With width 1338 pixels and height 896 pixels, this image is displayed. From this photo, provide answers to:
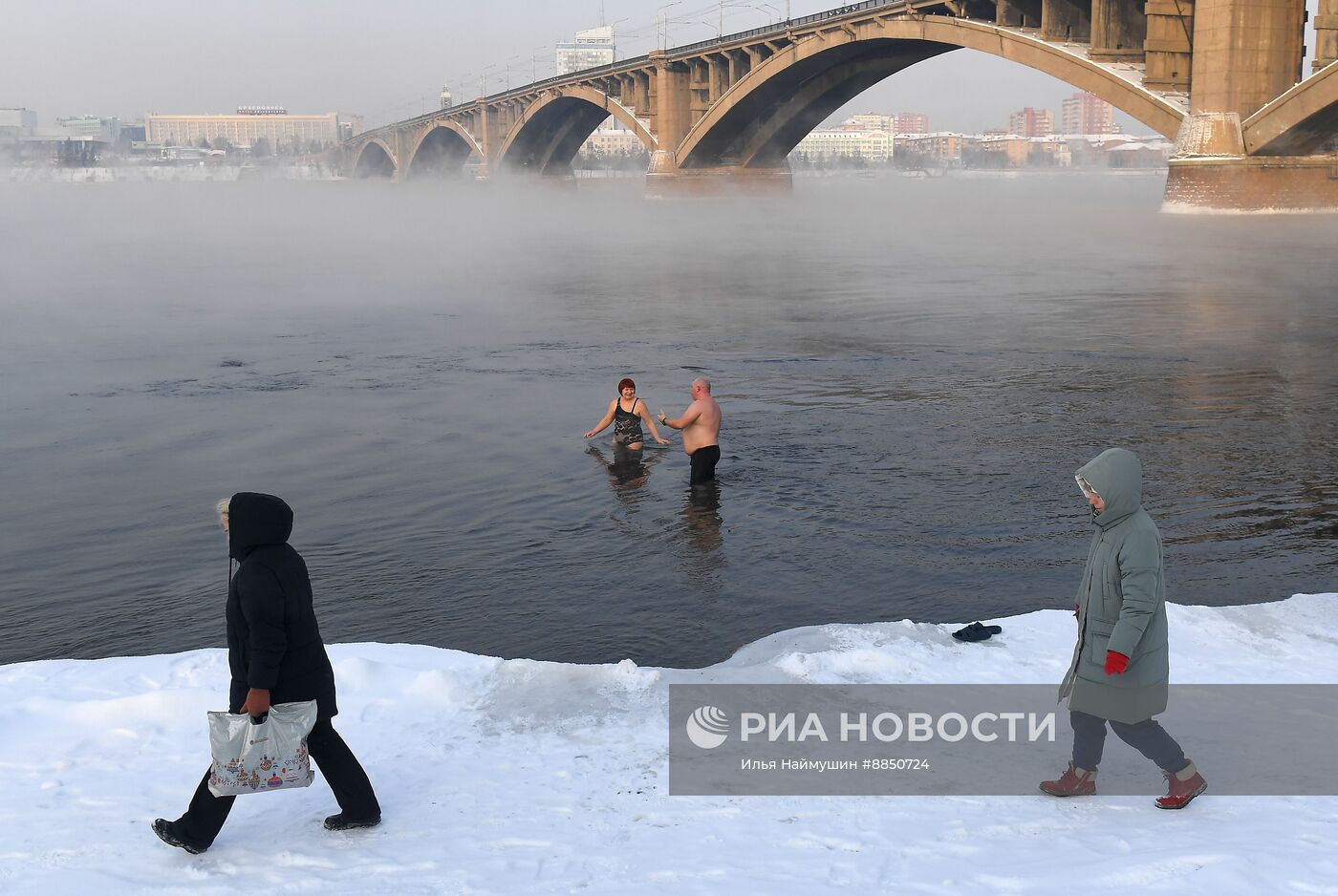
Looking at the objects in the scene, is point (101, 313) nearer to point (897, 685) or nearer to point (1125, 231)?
point (897, 685)

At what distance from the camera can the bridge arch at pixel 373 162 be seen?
16966cm

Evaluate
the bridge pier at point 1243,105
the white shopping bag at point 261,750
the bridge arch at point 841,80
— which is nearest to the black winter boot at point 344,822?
the white shopping bag at point 261,750

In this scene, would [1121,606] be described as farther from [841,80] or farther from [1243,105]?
[841,80]

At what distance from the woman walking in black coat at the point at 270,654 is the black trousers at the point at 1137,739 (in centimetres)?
289

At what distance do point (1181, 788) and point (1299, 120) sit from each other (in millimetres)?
47067

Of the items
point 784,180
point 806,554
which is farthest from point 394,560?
point 784,180

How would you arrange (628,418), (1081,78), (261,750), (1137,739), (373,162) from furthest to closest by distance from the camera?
1. (373,162)
2. (1081,78)
3. (628,418)
4. (1137,739)
5. (261,750)

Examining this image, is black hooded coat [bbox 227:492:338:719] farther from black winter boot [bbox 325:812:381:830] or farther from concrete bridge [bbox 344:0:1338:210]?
concrete bridge [bbox 344:0:1338:210]

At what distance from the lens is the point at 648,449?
1480 cm

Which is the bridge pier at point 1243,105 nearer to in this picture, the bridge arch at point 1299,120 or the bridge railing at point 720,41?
the bridge arch at point 1299,120

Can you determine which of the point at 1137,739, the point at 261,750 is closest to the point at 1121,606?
the point at 1137,739

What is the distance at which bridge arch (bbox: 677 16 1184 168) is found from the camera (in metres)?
52.1

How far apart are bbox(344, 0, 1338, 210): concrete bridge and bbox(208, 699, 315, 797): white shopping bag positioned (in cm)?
4741

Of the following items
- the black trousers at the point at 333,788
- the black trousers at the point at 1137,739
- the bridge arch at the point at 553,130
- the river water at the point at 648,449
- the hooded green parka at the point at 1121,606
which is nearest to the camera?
the hooded green parka at the point at 1121,606
